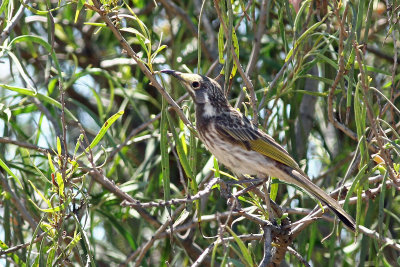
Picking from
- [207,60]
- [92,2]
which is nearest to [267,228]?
[92,2]

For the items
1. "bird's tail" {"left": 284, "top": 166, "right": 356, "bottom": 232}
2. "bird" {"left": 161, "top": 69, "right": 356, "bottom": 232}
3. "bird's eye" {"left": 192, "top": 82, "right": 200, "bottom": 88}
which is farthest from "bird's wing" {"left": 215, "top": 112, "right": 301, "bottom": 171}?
"bird's eye" {"left": 192, "top": 82, "right": 200, "bottom": 88}

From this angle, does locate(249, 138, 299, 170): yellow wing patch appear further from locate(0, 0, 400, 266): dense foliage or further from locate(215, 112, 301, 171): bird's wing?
locate(0, 0, 400, 266): dense foliage

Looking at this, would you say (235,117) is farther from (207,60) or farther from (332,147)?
(332,147)

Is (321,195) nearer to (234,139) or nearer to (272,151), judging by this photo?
(272,151)

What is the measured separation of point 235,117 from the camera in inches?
164

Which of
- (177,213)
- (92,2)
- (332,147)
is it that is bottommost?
(332,147)

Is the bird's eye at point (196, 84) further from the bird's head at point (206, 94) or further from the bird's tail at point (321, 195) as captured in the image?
the bird's tail at point (321, 195)

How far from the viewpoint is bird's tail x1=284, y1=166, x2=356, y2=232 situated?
3447 mm

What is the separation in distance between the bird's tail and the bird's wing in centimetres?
15

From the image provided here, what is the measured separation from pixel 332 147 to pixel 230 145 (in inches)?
78.4

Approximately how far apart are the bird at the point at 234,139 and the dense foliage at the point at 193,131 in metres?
0.12

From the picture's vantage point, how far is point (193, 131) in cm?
328

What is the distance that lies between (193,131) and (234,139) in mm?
841

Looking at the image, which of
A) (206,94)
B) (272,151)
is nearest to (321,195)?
(272,151)
